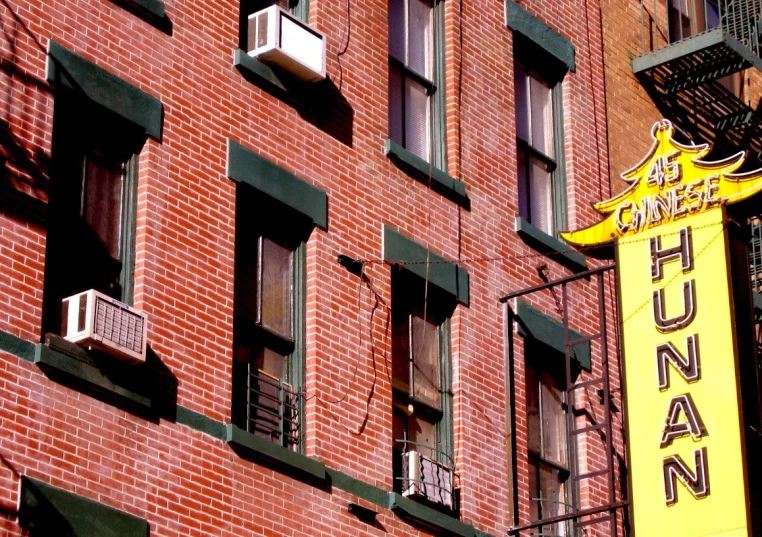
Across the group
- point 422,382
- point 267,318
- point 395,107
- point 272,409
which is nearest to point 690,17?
point 395,107

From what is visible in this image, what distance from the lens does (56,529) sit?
46.1 feet

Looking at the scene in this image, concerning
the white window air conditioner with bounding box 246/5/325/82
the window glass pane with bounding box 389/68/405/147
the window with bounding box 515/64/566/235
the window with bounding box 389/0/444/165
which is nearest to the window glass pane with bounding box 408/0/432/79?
the window with bounding box 389/0/444/165

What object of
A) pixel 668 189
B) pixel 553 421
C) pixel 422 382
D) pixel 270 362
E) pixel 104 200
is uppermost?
pixel 668 189

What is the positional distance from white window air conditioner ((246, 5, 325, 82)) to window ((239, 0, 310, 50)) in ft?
0.47

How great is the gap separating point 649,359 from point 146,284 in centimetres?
524

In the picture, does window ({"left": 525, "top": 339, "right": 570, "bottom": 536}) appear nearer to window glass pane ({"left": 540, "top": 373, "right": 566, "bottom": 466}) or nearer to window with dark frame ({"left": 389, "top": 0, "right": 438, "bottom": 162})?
window glass pane ({"left": 540, "top": 373, "right": 566, "bottom": 466})

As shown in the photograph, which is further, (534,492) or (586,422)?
(586,422)

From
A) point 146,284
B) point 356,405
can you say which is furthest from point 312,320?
→ point 146,284

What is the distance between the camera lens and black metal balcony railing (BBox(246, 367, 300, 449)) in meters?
16.8

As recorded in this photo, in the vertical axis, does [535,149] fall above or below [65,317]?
above

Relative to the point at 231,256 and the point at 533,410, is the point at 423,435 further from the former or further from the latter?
the point at 231,256

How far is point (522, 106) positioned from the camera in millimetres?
22234

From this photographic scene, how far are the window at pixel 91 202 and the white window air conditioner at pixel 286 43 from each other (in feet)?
6.85

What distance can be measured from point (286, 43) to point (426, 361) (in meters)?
3.62
